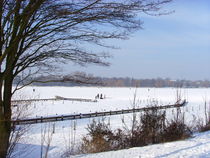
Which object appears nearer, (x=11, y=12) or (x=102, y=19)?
(x=11, y=12)

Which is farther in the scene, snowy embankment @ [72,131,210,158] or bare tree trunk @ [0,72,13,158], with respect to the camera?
bare tree trunk @ [0,72,13,158]

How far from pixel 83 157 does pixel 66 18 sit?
12.2 ft

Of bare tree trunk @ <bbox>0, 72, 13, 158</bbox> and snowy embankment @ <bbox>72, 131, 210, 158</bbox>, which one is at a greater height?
bare tree trunk @ <bbox>0, 72, 13, 158</bbox>

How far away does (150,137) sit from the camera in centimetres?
844

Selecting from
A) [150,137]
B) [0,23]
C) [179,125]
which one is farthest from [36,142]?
[0,23]

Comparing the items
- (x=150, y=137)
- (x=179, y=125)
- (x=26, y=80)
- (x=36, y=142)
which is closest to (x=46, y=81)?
(x=26, y=80)

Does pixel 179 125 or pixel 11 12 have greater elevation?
pixel 11 12

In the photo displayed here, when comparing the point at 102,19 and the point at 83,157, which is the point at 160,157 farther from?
the point at 102,19

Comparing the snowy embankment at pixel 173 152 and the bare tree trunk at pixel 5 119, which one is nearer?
the snowy embankment at pixel 173 152

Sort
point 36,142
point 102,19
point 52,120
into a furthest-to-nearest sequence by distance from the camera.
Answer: point 52,120 < point 36,142 < point 102,19

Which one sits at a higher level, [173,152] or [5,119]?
[5,119]

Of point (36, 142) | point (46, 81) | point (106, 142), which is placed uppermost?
point (46, 81)

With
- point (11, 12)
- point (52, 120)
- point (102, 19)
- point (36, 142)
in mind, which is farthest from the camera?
point (52, 120)

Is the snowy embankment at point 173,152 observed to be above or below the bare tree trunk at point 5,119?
below
